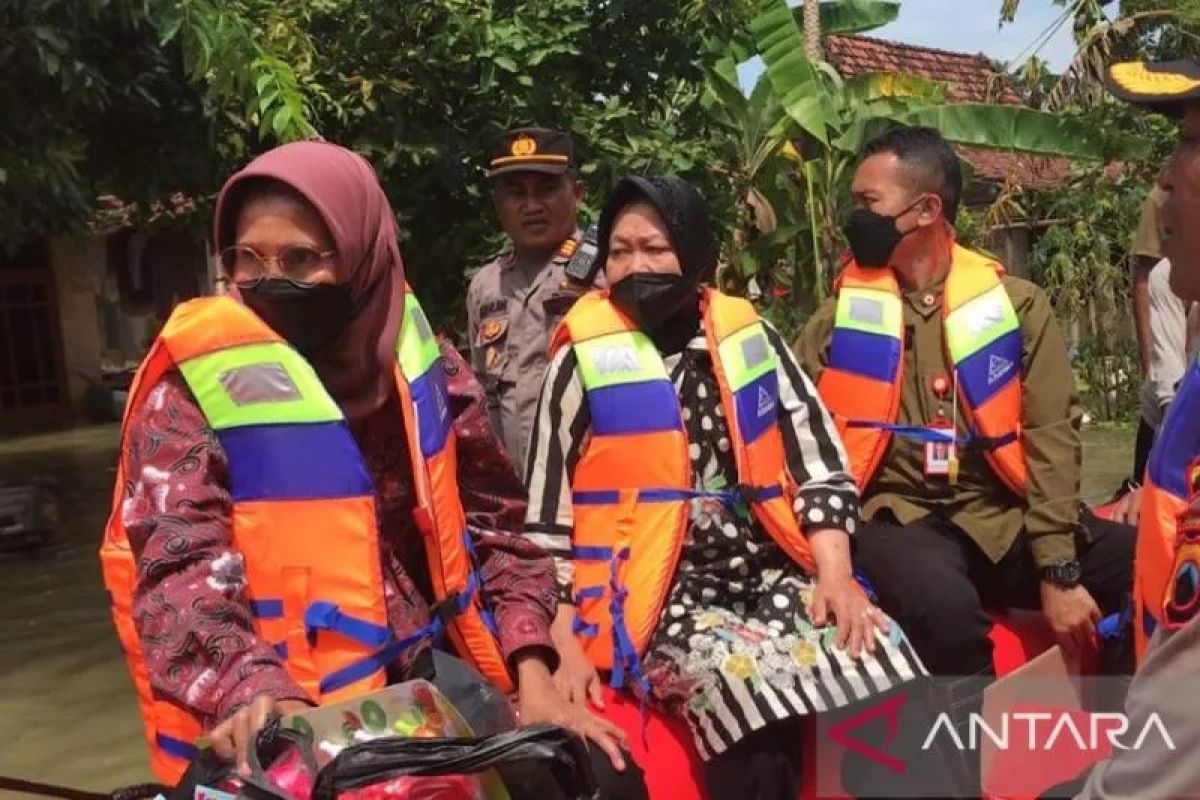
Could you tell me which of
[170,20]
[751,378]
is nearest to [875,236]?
[751,378]

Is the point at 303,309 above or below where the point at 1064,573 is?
Answer: above

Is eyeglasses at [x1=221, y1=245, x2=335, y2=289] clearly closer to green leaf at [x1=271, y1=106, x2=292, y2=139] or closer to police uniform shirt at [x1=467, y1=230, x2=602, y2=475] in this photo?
police uniform shirt at [x1=467, y1=230, x2=602, y2=475]

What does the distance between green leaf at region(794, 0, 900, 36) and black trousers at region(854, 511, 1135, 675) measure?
707cm

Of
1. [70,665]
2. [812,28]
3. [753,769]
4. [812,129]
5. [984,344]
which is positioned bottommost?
[70,665]

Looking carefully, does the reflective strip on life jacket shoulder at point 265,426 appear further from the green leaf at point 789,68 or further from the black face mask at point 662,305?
the green leaf at point 789,68

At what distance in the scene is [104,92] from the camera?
6.23 m

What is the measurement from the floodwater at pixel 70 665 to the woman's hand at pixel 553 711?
2449mm

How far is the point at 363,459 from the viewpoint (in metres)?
2.26

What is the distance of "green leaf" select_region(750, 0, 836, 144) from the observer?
7855mm

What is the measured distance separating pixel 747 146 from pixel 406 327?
6267 mm

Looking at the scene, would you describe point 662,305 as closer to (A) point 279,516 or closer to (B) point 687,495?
(B) point 687,495

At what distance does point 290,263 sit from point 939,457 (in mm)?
1794

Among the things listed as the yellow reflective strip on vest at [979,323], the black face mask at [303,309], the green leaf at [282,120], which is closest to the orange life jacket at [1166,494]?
the yellow reflective strip on vest at [979,323]

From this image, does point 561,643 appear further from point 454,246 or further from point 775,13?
point 775,13
